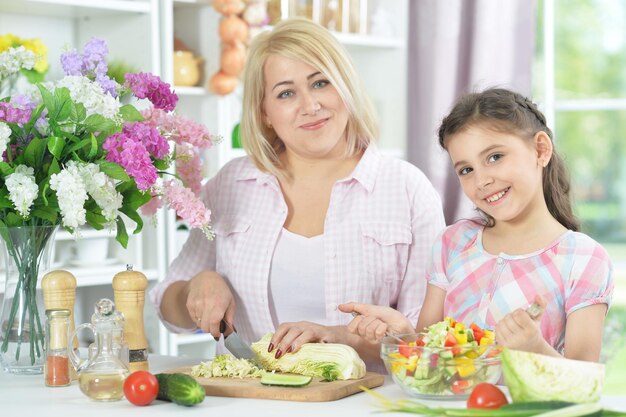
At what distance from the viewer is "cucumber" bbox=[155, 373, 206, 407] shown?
5.26 feet

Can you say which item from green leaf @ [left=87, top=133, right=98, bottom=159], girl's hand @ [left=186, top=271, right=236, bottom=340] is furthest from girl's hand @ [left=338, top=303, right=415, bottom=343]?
green leaf @ [left=87, top=133, right=98, bottom=159]

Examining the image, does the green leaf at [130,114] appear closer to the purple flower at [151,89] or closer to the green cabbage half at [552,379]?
the purple flower at [151,89]

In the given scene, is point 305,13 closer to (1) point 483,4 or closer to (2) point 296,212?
(1) point 483,4

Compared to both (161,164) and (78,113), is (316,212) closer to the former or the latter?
(161,164)

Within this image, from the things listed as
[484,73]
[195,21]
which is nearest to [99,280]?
[195,21]

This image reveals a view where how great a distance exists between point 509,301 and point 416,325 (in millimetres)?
315

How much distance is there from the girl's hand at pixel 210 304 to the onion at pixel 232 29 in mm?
1447

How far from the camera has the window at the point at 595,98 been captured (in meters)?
4.49

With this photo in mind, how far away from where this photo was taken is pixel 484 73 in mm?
3773

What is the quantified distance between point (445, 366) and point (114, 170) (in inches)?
27.4

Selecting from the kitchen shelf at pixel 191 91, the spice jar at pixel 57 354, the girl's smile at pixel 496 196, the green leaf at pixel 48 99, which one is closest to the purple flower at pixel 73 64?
the green leaf at pixel 48 99

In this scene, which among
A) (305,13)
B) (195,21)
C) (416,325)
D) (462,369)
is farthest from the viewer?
(305,13)

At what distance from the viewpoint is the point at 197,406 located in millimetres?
1640

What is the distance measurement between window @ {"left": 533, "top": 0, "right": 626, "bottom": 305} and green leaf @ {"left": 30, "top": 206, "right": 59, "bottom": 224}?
9.02 feet
